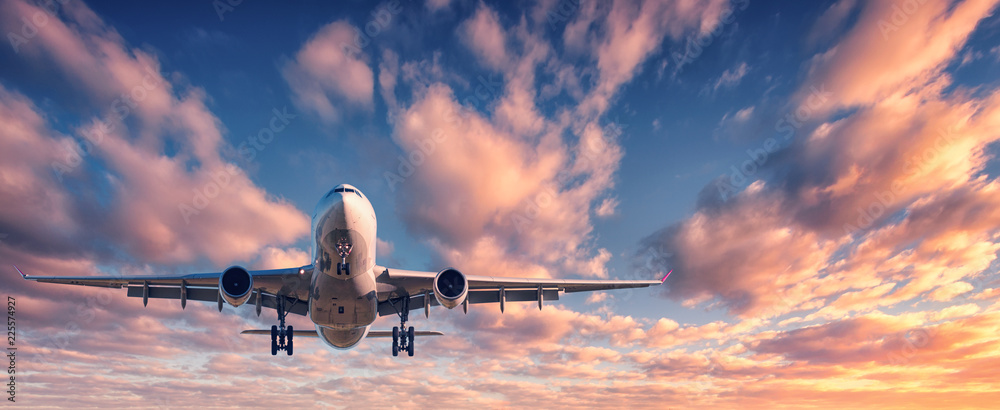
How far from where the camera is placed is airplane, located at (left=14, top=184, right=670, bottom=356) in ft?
Answer: 64.1

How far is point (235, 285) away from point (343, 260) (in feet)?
16.2

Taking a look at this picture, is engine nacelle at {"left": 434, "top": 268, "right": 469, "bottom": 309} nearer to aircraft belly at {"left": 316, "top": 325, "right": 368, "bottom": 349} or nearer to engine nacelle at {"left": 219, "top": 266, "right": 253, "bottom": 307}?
aircraft belly at {"left": 316, "top": 325, "right": 368, "bottom": 349}

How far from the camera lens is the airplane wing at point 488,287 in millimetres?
25219

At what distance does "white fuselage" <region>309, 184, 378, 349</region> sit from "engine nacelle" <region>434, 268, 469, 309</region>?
9.39 feet

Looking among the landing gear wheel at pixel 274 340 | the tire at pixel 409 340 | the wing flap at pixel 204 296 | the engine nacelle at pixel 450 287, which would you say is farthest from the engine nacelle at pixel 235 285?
the tire at pixel 409 340

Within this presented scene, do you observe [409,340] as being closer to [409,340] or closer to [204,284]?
[409,340]

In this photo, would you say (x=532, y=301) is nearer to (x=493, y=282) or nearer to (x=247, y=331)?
(x=493, y=282)

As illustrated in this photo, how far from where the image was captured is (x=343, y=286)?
21594mm

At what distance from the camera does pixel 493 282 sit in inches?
1001

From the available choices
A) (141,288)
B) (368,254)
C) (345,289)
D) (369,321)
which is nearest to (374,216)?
(368,254)

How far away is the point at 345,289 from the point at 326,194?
4.42m

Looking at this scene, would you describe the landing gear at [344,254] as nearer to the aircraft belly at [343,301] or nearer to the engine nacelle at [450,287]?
the aircraft belly at [343,301]

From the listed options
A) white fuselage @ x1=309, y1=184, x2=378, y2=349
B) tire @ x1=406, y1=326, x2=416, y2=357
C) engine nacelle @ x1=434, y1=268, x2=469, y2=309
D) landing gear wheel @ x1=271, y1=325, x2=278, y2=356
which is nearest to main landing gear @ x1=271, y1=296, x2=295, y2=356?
landing gear wheel @ x1=271, y1=325, x2=278, y2=356

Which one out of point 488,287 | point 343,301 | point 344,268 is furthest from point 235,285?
point 488,287
